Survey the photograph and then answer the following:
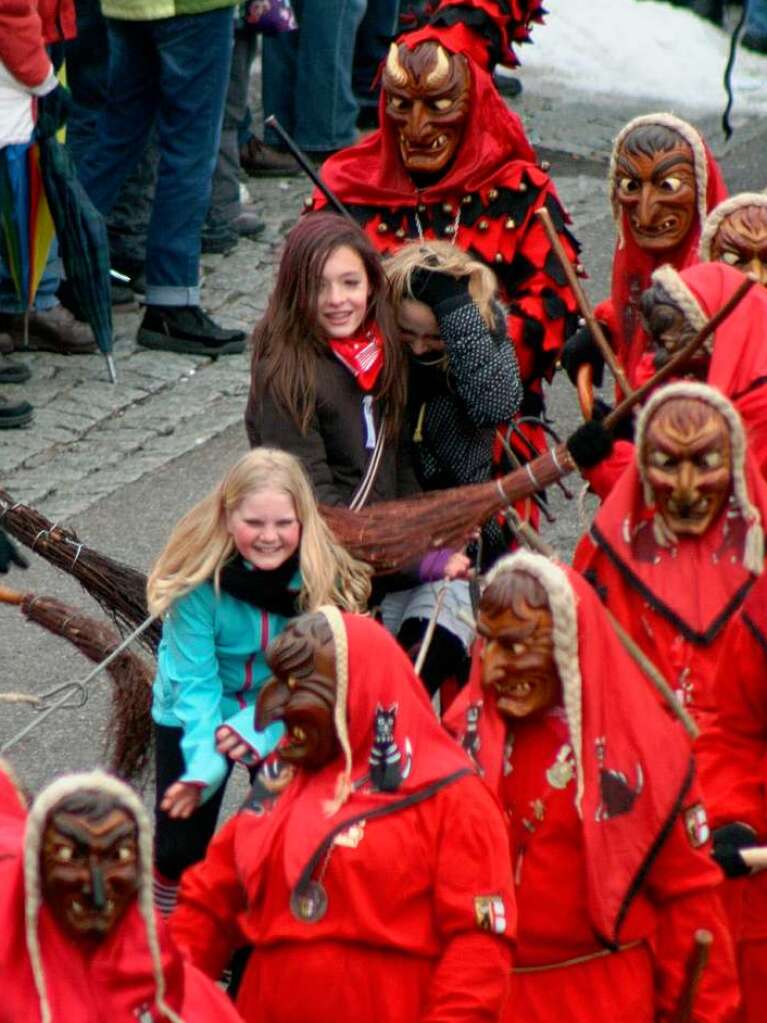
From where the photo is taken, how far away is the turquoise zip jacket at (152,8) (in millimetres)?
8875

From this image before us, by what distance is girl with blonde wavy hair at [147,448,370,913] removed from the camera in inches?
206

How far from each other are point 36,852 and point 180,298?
578 centimetres

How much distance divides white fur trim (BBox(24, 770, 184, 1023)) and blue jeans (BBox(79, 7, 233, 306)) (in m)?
5.55

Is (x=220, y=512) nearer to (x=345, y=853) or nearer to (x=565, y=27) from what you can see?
(x=345, y=853)

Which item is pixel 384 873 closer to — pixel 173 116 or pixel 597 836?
pixel 597 836

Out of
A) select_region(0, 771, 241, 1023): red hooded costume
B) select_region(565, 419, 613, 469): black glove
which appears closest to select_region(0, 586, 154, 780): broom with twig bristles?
select_region(565, 419, 613, 469): black glove

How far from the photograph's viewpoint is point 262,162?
37.5ft

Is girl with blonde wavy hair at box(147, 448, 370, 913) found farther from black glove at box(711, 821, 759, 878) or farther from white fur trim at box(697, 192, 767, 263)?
white fur trim at box(697, 192, 767, 263)

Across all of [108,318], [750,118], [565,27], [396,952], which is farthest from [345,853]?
[565,27]

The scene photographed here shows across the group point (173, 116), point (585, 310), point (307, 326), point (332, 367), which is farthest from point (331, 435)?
point (173, 116)

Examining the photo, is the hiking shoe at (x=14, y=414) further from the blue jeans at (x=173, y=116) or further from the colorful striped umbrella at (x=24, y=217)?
the blue jeans at (x=173, y=116)

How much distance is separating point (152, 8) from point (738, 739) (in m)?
4.98

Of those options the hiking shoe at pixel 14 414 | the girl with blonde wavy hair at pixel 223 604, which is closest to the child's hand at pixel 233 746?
Result: the girl with blonde wavy hair at pixel 223 604

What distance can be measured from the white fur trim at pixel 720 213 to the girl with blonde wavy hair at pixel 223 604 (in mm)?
1340
